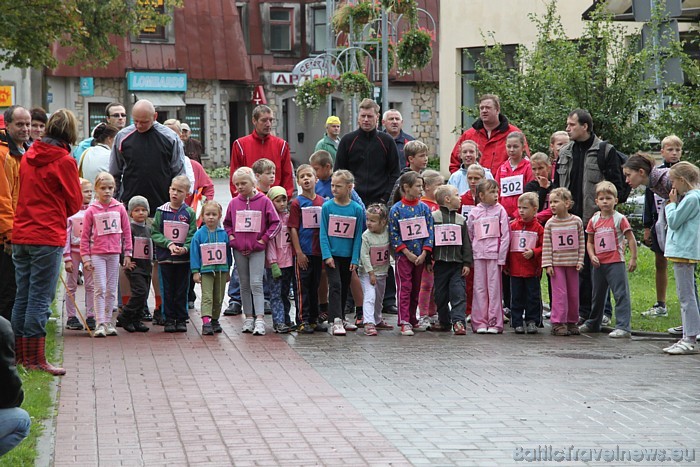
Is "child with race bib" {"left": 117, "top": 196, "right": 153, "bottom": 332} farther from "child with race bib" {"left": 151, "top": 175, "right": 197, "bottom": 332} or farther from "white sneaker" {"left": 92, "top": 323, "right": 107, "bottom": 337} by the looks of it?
"white sneaker" {"left": 92, "top": 323, "right": 107, "bottom": 337}

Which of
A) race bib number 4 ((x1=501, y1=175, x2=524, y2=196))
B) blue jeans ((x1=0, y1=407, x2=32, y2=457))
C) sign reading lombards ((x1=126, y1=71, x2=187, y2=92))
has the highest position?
sign reading lombards ((x1=126, y1=71, x2=187, y2=92))

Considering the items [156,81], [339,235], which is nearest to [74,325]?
[339,235]

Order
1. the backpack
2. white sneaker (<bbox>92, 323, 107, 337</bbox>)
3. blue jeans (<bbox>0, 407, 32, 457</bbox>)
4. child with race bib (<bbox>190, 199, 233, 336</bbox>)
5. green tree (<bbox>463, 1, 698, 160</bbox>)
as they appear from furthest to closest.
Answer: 1. green tree (<bbox>463, 1, 698, 160</bbox>)
2. the backpack
3. child with race bib (<bbox>190, 199, 233, 336</bbox>)
4. white sneaker (<bbox>92, 323, 107, 337</bbox>)
5. blue jeans (<bbox>0, 407, 32, 457</bbox>)

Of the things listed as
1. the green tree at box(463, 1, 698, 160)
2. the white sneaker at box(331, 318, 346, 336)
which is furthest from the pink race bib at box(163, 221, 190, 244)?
the green tree at box(463, 1, 698, 160)

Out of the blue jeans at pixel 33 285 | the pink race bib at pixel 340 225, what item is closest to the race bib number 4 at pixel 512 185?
the pink race bib at pixel 340 225

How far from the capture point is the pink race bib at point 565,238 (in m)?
13.0

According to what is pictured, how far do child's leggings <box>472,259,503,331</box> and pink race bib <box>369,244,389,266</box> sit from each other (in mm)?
1023

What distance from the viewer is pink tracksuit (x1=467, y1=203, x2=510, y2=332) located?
13188 mm

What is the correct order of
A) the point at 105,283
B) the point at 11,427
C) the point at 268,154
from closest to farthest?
the point at 11,427 → the point at 105,283 → the point at 268,154

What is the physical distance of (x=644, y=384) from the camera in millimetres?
10062

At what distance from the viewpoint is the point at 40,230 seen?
10.4m

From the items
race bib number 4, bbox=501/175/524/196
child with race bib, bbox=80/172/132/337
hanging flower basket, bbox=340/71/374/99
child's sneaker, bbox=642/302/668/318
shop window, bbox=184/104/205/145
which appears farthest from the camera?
shop window, bbox=184/104/205/145

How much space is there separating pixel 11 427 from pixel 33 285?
4202 millimetres

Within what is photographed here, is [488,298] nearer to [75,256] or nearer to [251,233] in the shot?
[251,233]
